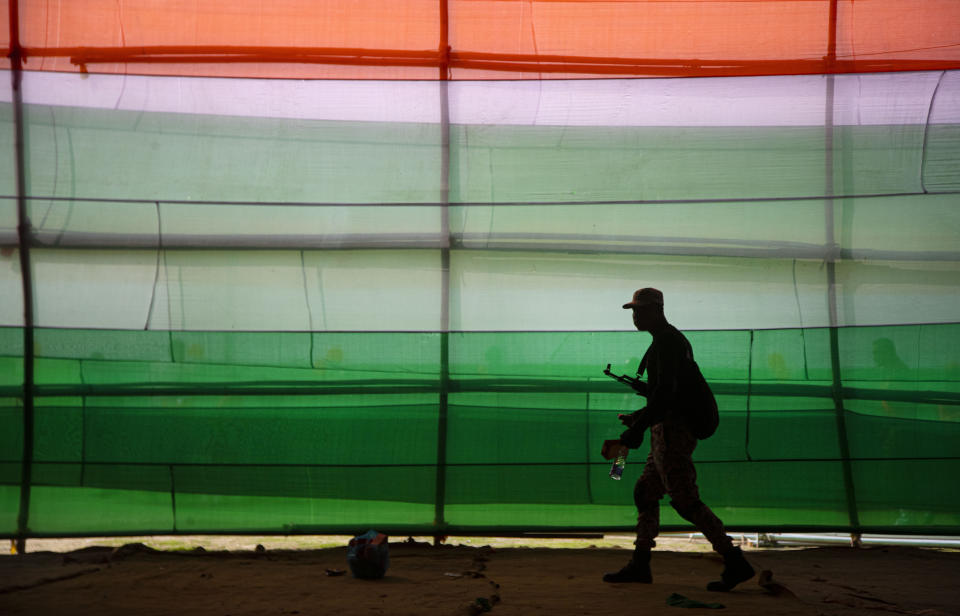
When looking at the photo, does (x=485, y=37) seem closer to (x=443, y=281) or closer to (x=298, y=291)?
(x=443, y=281)

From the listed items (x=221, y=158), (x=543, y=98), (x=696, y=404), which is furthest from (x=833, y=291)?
(x=221, y=158)

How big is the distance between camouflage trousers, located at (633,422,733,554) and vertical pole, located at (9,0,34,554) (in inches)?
154

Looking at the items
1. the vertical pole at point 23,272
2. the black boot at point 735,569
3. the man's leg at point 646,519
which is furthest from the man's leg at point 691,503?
the vertical pole at point 23,272

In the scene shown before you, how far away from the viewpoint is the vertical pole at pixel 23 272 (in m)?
5.34

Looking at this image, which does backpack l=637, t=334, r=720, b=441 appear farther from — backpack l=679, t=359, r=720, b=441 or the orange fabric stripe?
the orange fabric stripe

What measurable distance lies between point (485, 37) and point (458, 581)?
3.53 m

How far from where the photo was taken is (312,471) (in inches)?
212

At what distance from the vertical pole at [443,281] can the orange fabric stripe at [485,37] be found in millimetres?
→ 30

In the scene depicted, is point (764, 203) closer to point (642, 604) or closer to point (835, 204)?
point (835, 204)

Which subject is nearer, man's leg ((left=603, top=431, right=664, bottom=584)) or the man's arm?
the man's arm

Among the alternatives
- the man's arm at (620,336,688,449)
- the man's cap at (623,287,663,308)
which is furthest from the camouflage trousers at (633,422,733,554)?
the man's cap at (623,287,663,308)

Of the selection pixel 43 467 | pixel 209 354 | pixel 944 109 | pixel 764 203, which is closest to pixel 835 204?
pixel 764 203

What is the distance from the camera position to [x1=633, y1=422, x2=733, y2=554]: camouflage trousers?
4125 mm

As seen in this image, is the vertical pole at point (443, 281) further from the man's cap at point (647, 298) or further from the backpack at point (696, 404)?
the backpack at point (696, 404)
